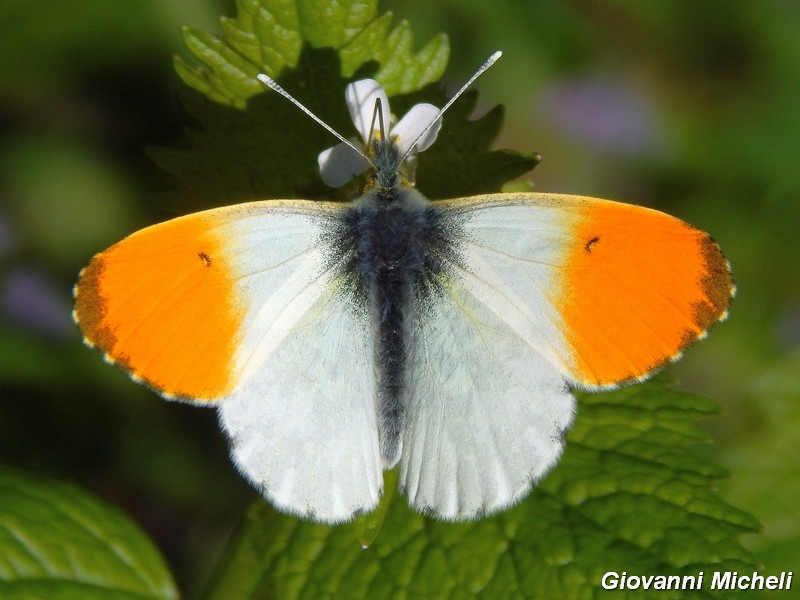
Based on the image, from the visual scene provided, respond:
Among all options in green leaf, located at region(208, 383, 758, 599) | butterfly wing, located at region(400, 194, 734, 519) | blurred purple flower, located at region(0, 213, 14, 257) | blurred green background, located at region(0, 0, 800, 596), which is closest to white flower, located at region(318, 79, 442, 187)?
butterfly wing, located at region(400, 194, 734, 519)

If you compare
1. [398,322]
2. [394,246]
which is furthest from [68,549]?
[394,246]

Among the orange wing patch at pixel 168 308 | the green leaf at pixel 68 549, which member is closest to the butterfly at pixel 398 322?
the orange wing patch at pixel 168 308

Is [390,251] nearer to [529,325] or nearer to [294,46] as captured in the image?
[529,325]

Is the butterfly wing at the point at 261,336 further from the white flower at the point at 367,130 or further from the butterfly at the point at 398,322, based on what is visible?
the white flower at the point at 367,130

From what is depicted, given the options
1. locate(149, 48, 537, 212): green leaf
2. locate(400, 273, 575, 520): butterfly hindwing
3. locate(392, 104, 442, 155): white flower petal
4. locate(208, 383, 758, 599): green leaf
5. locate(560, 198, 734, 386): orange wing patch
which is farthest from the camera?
locate(149, 48, 537, 212): green leaf

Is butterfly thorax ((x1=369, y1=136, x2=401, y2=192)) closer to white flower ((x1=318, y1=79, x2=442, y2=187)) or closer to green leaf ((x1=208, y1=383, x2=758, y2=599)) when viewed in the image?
white flower ((x1=318, y1=79, x2=442, y2=187))

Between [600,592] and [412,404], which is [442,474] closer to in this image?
[412,404]
